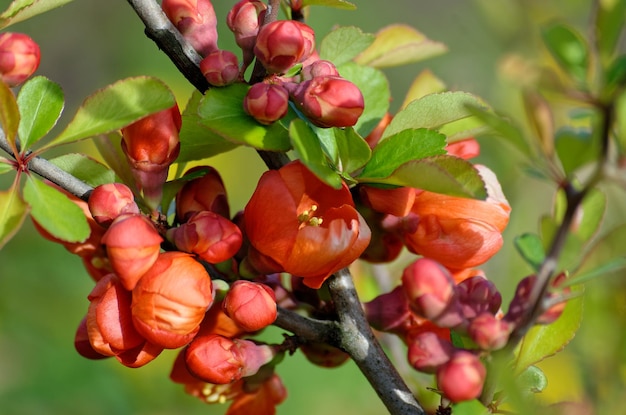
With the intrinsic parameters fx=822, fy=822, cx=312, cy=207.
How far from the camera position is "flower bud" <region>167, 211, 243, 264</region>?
832 mm

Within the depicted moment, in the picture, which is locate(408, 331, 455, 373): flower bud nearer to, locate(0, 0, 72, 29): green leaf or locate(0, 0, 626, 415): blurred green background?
locate(0, 0, 626, 415): blurred green background

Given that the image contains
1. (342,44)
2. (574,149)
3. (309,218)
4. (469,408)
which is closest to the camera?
(574,149)

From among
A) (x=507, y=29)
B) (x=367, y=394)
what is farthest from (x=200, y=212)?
(x=367, y=394)

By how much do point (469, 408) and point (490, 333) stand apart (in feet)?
0.25

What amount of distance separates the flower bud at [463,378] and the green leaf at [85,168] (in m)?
0.44

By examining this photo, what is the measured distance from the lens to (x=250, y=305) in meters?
0.82

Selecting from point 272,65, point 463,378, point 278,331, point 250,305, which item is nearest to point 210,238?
point 250,305

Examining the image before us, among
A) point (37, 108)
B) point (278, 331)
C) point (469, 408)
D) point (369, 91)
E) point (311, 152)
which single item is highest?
point (37, 108)

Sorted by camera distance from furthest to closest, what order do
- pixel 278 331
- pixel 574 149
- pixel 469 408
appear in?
pixel 278 331 → pixel 469 408 → pixel 574 149

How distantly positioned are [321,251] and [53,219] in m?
0.25

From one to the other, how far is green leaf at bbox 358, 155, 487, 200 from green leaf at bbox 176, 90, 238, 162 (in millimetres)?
224

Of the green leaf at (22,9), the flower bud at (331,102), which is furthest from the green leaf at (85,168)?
the flower bud at (331,102)

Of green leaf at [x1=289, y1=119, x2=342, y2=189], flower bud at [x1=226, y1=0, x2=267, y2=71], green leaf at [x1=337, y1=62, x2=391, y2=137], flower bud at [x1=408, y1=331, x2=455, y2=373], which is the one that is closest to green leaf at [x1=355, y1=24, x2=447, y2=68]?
green leaf at [x1=337, y1=62, x2=391, y2=137]

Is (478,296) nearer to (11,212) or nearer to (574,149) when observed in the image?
(574,149)
